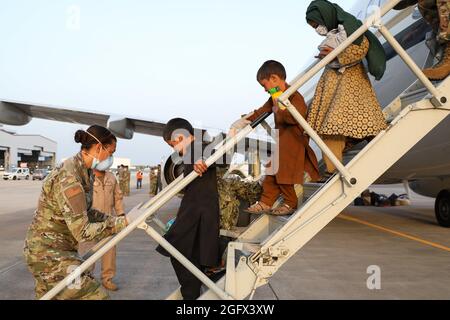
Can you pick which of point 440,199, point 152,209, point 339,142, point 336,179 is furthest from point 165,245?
point 440,199

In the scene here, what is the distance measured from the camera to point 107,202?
556cm

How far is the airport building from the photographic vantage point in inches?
2889

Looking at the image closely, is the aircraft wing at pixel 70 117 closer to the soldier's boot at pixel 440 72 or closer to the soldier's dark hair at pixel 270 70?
the soldier's boot at pixel 440 72

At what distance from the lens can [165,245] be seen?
2.76 m

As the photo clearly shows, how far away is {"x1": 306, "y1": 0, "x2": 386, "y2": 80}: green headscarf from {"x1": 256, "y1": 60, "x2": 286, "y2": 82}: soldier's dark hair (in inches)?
19.3

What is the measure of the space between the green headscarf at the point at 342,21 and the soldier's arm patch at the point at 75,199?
7.53 feet

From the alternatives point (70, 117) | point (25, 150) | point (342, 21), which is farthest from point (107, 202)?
point (25, 150)

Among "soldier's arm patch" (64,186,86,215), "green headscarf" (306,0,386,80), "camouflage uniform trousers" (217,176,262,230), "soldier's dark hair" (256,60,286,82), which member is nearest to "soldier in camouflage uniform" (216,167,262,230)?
"camouflage uniform trousers" (217,176,262,230)

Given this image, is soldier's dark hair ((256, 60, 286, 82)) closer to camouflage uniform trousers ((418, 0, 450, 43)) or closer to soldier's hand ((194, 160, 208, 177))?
soldier's hand ((194, 160, 208, 177))

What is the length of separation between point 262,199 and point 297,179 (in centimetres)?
42

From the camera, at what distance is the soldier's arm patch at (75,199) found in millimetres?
2836

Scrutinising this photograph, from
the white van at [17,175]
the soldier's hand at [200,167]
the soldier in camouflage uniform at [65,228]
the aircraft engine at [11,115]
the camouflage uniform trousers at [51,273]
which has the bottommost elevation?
the white van at [17,175]

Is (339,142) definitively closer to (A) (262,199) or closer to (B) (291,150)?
(B) (291,150)

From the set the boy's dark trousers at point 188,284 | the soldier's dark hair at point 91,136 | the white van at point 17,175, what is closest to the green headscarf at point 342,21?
the soldier's dark hair at point 91,136
